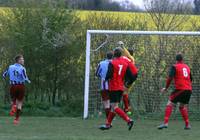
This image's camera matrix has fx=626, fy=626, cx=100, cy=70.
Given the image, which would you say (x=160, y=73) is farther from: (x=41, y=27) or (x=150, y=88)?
(x=41, y=27)

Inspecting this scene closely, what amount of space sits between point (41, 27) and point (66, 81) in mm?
2166

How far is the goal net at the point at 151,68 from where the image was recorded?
2102 cm

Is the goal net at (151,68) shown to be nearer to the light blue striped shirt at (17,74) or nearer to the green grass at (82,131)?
the green grass at (82,131)

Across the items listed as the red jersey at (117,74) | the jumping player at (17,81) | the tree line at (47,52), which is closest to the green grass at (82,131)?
the jumping player at (17,81)

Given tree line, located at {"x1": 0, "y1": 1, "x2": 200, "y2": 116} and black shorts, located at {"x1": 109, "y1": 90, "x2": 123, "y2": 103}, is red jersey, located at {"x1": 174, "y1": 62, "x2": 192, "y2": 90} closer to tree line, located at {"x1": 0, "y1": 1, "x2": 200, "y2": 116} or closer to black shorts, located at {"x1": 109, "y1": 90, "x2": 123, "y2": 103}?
black shorts, located at {"x1": 109, "y1": 90, "x2": 123, "y2": 103}

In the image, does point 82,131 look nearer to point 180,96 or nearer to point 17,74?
point 180,96

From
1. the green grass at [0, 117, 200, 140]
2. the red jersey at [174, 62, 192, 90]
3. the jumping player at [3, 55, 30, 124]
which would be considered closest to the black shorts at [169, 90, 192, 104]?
the red jersey at [174, 62, 192, 90]

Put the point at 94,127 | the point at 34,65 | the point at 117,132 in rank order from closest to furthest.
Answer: the point at 117,132, the point at 94,127, the point at 34,65

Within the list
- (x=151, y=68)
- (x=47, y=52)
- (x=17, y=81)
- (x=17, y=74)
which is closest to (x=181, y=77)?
(x=151, y=68)

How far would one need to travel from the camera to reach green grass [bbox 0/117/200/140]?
48.4 ft

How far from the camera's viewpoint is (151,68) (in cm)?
2116

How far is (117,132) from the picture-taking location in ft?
53.3

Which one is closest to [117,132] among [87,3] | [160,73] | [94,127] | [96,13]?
[94,127]

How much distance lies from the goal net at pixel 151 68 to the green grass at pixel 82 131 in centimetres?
109
